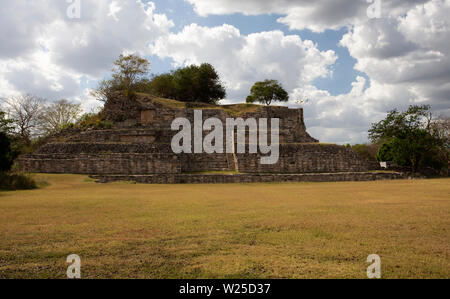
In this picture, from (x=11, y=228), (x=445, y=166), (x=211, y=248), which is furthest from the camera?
(x=445, y=166)

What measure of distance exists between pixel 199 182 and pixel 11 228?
467 inches

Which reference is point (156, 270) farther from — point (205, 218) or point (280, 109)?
point (280, 109)

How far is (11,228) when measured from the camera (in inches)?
212

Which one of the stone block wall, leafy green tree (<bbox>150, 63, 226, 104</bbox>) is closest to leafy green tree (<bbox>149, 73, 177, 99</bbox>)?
leafy green tree (<bbox>150, 63, 226, 104</bbox>)

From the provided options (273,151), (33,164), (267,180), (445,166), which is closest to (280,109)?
(273,151)

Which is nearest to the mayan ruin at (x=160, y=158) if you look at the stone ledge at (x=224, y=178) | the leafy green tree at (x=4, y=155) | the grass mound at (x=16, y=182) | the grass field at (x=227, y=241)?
the stone ledge at (x=224, y=178)

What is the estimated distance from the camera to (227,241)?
4.50 meters

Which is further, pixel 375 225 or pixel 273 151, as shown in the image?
pixel 273 151

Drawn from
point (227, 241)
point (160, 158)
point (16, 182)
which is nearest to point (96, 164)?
point (160, 158)

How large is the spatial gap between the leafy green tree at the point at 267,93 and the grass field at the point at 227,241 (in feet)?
92.1

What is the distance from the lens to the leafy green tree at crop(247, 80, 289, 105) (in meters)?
34.5

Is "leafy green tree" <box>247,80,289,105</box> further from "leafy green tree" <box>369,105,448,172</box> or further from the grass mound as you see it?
the grass mound

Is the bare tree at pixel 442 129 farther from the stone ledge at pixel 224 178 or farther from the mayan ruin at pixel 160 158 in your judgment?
the stone ledge at pixel 224 178

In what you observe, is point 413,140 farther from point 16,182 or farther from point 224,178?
point 16,182
